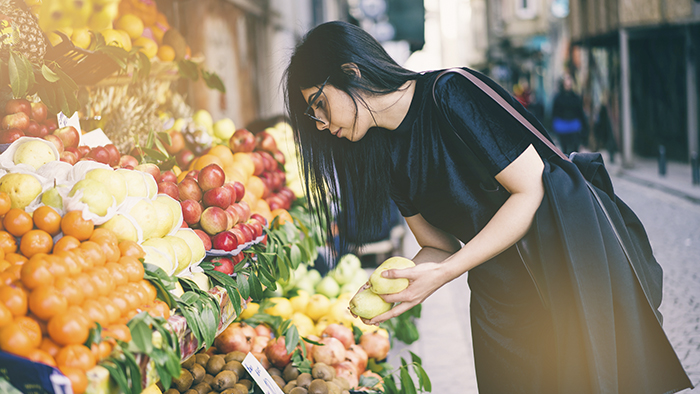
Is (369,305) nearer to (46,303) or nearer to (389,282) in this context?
(389,282)

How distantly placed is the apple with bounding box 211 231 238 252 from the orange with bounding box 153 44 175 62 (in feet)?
5.60

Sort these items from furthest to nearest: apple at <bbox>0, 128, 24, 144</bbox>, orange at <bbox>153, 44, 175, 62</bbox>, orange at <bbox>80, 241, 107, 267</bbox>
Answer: orange at <bbox>153, 44, 175, 62</bbox>, apple at <bbox>0, 128, 24, 144</bbox>, orange at <bbox>80, 241, 107, 267</bbox>

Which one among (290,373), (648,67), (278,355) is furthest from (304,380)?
(648,67)

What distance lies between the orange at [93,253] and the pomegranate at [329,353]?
146cm

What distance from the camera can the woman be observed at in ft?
5.15

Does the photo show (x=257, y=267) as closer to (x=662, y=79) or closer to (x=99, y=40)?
(x=99, y=40)

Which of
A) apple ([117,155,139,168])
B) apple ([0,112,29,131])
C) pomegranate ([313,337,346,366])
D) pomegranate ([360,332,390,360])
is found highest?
apple ([0,112,29,131])

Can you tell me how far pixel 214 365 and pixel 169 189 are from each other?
760 millimetres

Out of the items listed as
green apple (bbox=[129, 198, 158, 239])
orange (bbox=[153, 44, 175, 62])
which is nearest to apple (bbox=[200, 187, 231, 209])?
green apple (bbox=[129, 198, 158, 239])

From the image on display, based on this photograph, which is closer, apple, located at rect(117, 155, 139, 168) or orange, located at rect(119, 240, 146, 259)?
orange, located at rect(119, 240, 146, 259)

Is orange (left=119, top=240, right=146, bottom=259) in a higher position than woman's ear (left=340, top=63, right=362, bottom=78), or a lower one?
lower

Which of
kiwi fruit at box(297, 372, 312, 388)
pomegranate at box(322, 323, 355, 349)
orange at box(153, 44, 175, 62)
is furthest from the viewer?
orange at box(153, 44, 175, 62)

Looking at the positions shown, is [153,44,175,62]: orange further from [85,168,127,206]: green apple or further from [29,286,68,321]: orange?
[29,286,68,321]: orange

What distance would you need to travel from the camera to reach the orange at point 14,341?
1168 millimetres
